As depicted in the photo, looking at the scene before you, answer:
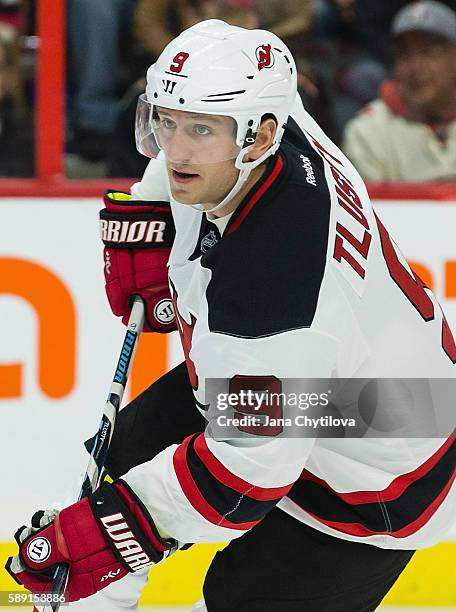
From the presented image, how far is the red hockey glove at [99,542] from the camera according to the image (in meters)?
1.73

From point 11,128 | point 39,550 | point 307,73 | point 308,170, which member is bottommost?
point 39,550

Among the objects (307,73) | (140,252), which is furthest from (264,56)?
(307,73)

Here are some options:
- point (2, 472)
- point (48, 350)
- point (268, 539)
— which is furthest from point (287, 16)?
point (268, 539)

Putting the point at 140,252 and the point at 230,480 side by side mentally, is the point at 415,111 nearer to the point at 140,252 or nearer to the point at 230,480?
the point at 140,252

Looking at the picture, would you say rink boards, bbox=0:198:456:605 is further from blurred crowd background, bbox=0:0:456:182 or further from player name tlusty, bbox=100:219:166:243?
player name tlusty, bbox=100:219:166:243

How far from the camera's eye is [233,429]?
1.67 meters

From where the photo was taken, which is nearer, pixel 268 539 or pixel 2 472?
pixel 268 539

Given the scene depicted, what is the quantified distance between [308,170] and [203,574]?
1.24 m

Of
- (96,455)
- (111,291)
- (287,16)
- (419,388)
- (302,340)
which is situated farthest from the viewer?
(287,16)

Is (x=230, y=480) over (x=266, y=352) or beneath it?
beneath

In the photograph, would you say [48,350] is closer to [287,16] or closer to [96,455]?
[96,455]

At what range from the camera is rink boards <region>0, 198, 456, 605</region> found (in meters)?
2.76

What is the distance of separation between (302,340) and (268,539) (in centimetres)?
43

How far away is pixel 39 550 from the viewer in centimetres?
178
